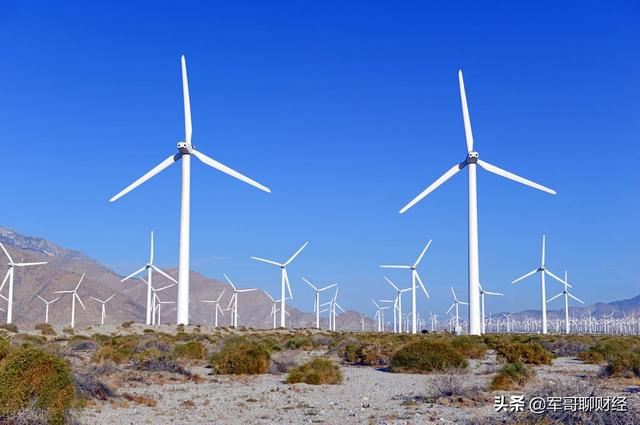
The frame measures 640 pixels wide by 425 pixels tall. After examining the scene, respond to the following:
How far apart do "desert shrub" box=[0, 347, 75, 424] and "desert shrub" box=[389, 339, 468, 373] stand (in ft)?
55.1

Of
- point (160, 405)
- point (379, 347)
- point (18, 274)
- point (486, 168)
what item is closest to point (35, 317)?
point (18, 274)

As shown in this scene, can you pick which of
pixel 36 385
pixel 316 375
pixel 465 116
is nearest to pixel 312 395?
pixel 316 375

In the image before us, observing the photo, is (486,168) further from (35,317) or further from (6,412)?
(35,317)

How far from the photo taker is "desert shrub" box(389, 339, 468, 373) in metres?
28.8

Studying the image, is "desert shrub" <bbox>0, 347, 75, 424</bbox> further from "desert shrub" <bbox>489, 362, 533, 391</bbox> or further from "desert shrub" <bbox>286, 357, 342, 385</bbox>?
"desert shrub" <bbox>489, 362, 533, 391</bbox>

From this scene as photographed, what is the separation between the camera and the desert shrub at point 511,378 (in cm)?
2164

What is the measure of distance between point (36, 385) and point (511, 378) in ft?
47.0

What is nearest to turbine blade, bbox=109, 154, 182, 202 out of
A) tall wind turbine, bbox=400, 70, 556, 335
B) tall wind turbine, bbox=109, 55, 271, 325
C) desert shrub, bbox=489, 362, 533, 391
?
tall wind turbine, bbox=109, 55, 271, 325

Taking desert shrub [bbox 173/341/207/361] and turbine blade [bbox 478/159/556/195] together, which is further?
turbine blade [bbox 478/159/556/195]

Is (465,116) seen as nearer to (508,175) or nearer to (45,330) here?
(508,175)

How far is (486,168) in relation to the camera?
64938 millimetres

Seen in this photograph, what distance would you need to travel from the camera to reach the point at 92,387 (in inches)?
791

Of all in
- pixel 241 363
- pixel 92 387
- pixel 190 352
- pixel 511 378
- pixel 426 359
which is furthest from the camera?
pixel 190 352

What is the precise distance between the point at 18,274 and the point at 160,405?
646 feet
